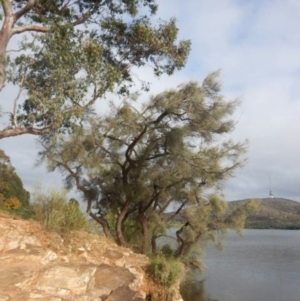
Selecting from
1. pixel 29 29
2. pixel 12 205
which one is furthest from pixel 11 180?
pixel 29 29

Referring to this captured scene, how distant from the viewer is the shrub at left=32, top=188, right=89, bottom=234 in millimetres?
9688

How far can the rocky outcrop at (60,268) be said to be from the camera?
739 cm

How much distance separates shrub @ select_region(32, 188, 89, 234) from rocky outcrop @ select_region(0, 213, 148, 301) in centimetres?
22

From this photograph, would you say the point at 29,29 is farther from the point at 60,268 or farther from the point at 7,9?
the point at 60,268

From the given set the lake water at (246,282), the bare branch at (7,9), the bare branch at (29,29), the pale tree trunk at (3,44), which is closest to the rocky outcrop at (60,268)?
the pale tree trunk at (3,44)

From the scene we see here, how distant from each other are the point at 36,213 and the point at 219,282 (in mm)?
20726

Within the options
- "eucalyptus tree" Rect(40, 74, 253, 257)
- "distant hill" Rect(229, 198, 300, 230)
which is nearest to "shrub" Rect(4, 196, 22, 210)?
"eucalyptus tree" Rect(40, 74, 253, 257)

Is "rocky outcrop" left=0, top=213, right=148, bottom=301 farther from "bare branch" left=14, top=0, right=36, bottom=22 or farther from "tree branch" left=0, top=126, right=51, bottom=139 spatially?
"bare branch" left=14, top=0, right=36, bottom=22

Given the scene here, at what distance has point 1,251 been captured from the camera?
8242 millimetres

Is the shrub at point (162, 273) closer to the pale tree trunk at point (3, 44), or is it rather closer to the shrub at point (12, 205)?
the pale tree trunk at point (3, 44)

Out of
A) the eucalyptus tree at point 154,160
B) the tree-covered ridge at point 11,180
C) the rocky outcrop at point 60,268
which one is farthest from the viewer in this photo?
the tree-covered ridge at point 11,180

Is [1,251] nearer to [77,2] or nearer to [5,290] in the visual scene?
[5,290]

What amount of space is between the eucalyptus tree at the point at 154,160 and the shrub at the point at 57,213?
538 centimetres

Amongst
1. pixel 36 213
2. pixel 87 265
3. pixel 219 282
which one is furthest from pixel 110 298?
pixel 219 282
